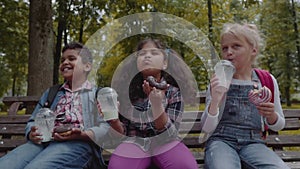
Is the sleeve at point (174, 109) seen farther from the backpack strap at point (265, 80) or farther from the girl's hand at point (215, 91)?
the backpack strap at point (265, 80)

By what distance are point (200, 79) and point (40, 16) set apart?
8.59 feet

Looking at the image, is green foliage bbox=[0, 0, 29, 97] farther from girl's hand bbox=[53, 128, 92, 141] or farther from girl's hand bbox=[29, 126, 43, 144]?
girl's hand bbox=[53, 128, 92, 141]

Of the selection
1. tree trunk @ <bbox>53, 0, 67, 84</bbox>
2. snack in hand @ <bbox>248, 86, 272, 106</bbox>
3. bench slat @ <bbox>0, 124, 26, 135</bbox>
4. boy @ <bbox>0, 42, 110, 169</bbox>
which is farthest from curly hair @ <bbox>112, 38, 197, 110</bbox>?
tree trunk @ <bbox>53, 0, 67, 84</bbox>

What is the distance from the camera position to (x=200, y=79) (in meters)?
4.78

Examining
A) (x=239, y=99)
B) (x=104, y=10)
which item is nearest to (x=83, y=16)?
(x=104, y=10)

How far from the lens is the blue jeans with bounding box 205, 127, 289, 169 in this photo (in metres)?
2.26

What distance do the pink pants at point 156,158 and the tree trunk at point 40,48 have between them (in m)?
3.08

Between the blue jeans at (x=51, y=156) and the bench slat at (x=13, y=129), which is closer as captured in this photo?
the blue jeans at (x=51, y=156)

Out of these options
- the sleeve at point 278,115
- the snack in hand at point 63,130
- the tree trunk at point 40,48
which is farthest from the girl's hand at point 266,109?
the tree trunk at point 40,48

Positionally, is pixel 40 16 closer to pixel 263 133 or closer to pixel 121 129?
pixel 121 129

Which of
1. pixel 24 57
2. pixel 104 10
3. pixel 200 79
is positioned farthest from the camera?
pixel 24 57

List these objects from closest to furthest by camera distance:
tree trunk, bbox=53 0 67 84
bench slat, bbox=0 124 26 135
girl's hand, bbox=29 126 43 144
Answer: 1. girl's hand, bbox=29 126 43 144
2. bench slat, bbox=0 124 26 135
3. tree trunk, bbox=53 0 67 84

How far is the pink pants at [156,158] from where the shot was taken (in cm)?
235

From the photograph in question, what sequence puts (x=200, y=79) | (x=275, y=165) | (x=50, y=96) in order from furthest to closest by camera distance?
1. (x=200, y=79)
2. (x=50, y=96)
3. (x=275, y=165)
